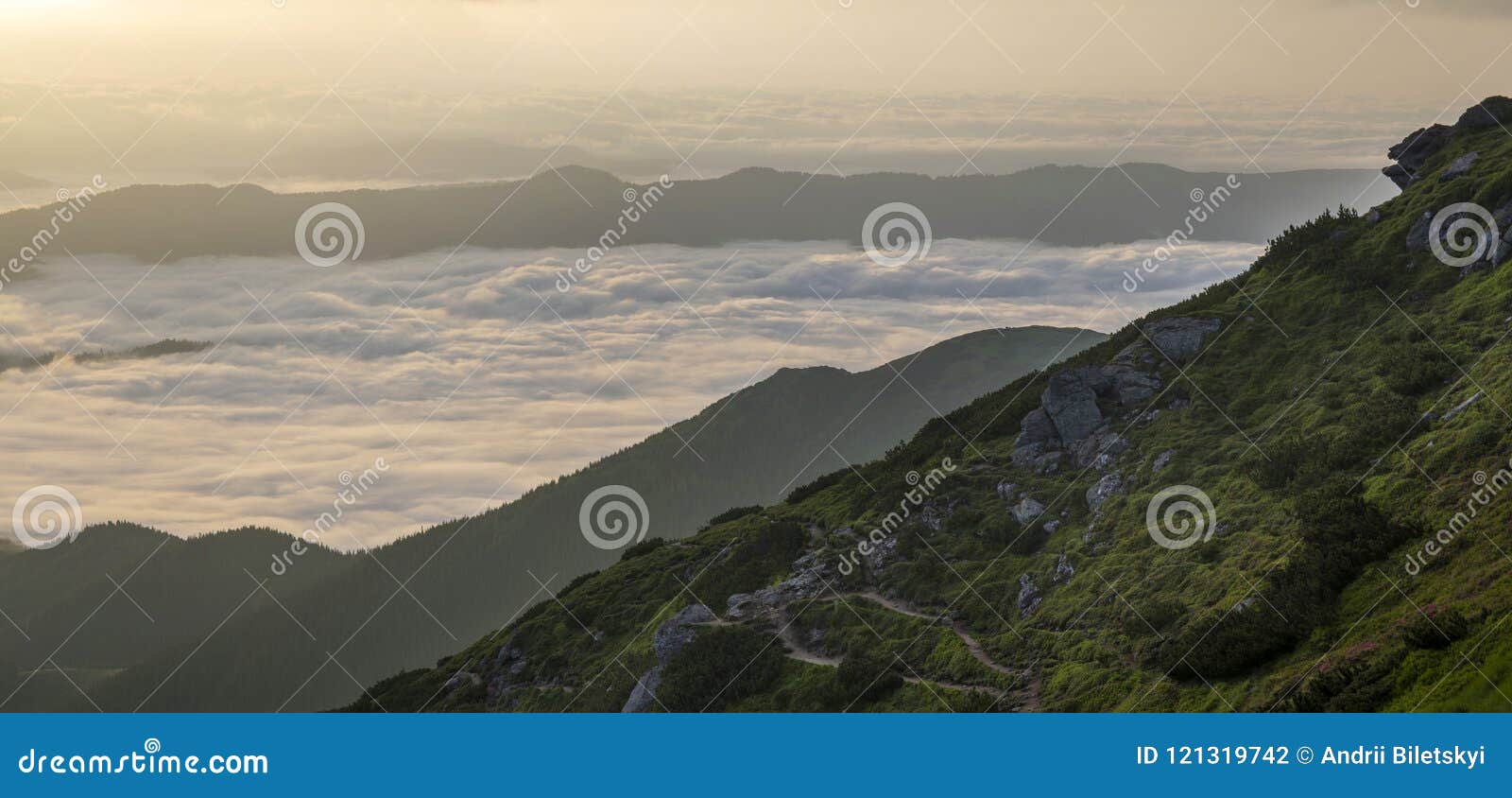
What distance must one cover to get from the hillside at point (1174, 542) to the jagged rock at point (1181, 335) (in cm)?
27

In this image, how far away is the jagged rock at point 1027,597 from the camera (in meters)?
67.6

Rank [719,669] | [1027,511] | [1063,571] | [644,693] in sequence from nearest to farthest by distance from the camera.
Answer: [1063,571]
[719,669]
[644,693]
[1027,511]

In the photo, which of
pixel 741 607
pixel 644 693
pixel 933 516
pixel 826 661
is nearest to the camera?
pixel 826 661

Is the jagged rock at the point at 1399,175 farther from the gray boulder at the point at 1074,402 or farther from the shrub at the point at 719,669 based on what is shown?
the shrub at the point at 719,669

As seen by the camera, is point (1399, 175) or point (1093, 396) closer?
point (1093, 396)

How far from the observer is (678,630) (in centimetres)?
8088

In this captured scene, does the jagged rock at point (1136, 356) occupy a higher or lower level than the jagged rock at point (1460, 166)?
higher

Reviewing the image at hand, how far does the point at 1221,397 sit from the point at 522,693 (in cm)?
5198

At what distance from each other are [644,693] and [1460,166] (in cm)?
6603

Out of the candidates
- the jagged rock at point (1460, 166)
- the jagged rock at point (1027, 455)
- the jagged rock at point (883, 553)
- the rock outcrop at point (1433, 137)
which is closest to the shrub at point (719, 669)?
the jagged rock at point (883, 553)

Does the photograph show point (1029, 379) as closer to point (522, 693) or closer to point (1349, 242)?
point (1349, 242)

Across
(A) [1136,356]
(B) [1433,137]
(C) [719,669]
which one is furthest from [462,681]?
(B) [1433,137]

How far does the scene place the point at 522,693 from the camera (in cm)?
8712

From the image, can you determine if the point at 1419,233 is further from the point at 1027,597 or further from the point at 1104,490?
the point at 1027,597
